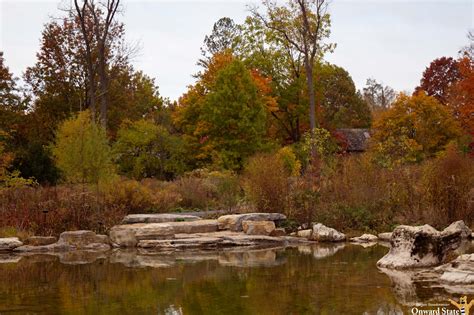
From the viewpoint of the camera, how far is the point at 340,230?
16.8 m

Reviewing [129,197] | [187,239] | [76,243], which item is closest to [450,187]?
[187,239]

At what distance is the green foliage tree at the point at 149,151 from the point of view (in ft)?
95.4

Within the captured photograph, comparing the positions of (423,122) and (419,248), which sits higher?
(423,122)

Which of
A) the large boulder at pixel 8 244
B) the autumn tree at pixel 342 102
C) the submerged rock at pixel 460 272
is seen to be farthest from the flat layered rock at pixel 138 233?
the autumn tree at pixel 342 102

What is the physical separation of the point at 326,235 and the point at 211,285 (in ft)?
22.8

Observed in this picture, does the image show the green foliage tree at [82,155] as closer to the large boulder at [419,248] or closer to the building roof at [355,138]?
the large boulder at [419,248]

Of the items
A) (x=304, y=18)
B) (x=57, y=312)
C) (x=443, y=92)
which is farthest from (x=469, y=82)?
(x=57, y=312)

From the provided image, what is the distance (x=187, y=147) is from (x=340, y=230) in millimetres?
16054

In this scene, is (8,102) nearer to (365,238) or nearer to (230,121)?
(230,121)

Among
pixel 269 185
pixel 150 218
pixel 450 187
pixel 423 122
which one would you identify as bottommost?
pixel 150 218

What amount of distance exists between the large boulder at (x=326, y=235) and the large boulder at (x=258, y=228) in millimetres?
1129

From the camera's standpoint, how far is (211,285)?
9.41 m

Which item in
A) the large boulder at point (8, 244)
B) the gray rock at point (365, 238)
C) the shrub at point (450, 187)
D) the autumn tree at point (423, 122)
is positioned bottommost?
the gray rock at point (365, 238)

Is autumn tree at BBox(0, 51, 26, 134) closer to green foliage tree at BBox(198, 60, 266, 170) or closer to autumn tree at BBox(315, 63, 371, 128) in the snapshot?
green foliage tree at BBox(198, 60, 266, 170)
